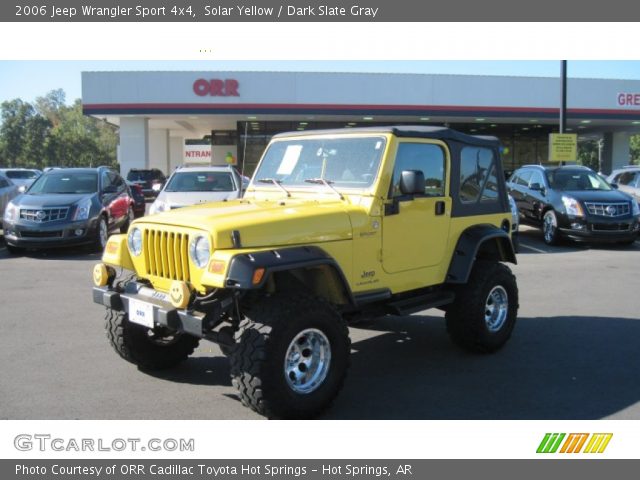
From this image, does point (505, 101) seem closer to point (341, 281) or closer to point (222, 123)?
point (222, 123)

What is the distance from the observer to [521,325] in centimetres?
673

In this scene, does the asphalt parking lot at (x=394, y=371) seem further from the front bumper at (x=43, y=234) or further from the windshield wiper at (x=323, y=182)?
the front bumper at (x=43, y=234)

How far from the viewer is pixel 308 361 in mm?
4129

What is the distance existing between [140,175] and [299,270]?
22.7 meters

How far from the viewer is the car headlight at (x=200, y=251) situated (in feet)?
13.1

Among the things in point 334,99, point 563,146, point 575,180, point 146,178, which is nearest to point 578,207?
point 575,180

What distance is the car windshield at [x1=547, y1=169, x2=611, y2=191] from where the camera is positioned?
13.5 m

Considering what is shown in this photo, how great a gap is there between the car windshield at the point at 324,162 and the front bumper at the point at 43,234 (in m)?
6.97

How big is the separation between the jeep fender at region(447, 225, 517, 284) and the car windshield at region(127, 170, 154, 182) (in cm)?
2167

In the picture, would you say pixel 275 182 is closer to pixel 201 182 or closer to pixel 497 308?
pixel 497 308

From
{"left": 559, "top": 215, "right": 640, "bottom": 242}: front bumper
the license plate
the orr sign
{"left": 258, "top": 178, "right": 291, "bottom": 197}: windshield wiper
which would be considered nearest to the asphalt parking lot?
the license plate

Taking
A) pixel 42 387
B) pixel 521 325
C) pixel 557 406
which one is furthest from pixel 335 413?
pixel 521 325

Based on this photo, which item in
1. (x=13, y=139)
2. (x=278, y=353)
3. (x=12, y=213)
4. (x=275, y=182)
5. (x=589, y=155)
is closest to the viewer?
(x=278, y=353)

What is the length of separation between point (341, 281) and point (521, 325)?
330 cm
